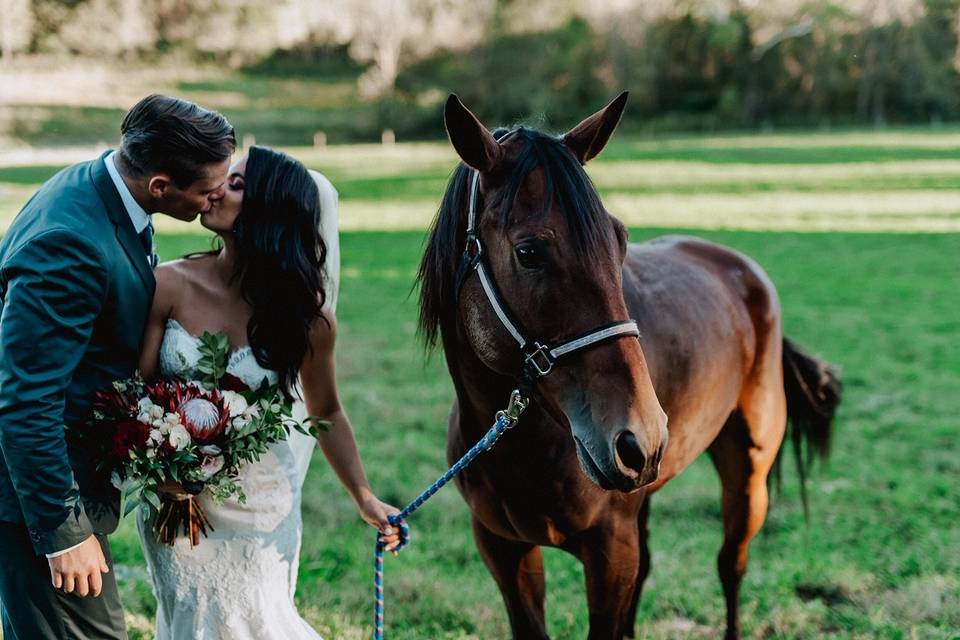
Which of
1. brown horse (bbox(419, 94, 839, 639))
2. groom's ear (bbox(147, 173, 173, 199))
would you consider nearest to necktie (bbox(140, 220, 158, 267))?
groom's ear (bbox(147, 173, 173, 199))

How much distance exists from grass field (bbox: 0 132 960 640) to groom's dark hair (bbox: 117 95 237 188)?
1268 mm

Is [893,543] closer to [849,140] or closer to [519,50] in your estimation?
[849,140]

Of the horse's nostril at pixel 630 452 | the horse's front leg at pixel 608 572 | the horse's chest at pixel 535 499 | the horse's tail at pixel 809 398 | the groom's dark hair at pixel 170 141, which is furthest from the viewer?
the horse's tail at pixel 809 398

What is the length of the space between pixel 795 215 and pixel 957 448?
11.9 meters

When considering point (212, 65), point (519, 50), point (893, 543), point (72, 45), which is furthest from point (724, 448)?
point (212, 65)

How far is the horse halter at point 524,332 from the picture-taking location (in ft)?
6.74

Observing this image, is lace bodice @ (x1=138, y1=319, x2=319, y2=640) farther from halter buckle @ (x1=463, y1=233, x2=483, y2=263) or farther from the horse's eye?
the horse's eye

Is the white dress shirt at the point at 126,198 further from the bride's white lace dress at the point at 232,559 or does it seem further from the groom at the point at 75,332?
the bride's white lace dress at the point at 232,559

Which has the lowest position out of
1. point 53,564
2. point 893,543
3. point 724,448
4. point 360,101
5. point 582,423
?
point 893,543

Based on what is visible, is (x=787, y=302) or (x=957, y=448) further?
(x=787, y=302)

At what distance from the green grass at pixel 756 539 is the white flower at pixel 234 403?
0.67 metres

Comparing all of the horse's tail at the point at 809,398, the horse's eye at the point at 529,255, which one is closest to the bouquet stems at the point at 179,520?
the horse's eye at the point at 529,255

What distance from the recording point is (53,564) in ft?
6.75

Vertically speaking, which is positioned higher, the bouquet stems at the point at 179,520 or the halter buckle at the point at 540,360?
the halter buckle at the point at 540,360
